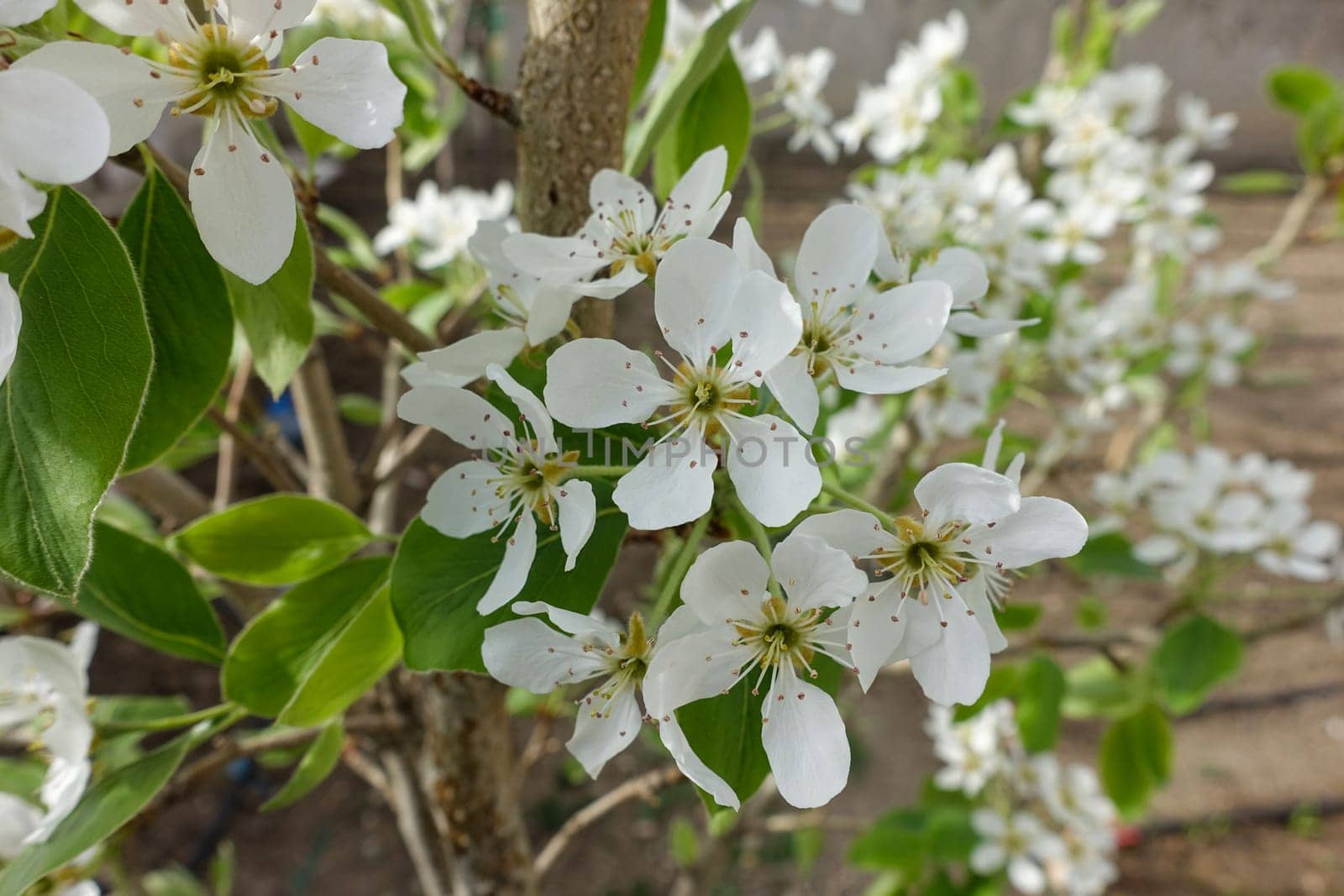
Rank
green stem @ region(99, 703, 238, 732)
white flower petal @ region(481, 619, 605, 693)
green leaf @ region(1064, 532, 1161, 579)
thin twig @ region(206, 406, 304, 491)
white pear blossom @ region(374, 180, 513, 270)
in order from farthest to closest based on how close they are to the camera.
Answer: white pear blossom @ region(374, 180, 513, 270), green leaf @ region(1064, 532, 1161, 579), thin twig @ region(206, 406, 304, 491), green stem @ region(99, 703, 238, 732), white flower petal @ region(481, 619, 605, 693)

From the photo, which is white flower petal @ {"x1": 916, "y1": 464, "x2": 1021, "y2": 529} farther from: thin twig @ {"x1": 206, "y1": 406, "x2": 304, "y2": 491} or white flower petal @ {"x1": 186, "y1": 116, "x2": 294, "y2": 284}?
thin twig @ {"x1": 206, "y1": 406, "x2": 304, "y2": 491}

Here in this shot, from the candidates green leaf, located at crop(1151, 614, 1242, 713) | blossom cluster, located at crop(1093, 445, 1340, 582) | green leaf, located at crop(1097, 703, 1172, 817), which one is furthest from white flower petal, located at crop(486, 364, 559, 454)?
green leaf, located at crop(1097, 703, 1172, 817)

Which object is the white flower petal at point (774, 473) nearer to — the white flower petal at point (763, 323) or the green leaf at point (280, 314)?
the white flower petal at point (763, 323)

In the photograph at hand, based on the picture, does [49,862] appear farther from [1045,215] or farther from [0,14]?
[1045,215]

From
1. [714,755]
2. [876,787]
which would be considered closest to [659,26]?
[714,755]

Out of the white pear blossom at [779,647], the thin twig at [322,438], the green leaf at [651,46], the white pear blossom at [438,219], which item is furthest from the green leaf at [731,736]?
the white pear blossom at [438,219]

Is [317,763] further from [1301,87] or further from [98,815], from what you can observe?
[1301,87]
